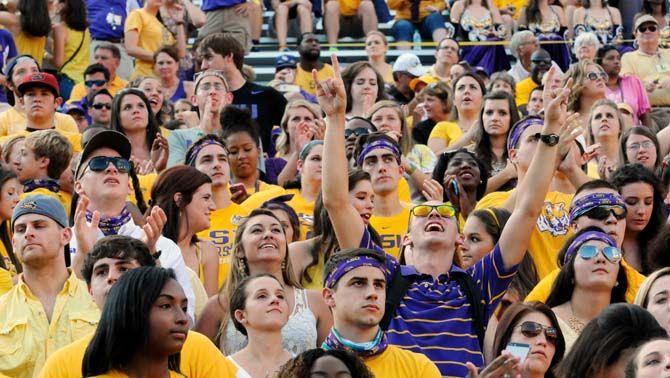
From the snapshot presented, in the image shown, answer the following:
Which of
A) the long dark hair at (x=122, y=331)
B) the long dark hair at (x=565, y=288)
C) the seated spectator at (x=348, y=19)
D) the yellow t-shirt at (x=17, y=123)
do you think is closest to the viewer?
the long dark hair at (x=122, y=331)

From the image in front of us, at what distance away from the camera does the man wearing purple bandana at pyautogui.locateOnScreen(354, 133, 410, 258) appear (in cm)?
970

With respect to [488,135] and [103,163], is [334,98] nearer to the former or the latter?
[103,163]

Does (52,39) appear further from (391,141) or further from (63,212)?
(63,212)

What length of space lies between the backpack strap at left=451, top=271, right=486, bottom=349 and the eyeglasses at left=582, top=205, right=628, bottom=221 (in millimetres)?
1445

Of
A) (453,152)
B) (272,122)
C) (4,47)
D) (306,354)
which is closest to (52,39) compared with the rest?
(4,47)

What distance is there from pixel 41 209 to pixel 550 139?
268 cm

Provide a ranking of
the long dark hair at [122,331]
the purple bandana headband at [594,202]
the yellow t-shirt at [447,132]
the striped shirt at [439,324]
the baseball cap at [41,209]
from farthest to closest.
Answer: the yellow t-shirt at [447,132]
the purple bandana headband at [594,202]
the baseball cap at [41,209]
the striped shirt at [439,324]
the long dark hair at [122,331]

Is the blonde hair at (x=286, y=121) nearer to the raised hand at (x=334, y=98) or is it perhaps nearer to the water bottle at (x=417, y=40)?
the raised hand at (x=334, y=98)

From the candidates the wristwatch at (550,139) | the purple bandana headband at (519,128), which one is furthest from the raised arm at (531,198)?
the purple bandana headband at (519,128)

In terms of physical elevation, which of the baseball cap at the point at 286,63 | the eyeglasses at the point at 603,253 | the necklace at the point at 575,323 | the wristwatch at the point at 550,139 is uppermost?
the wristwatch at the point at 550,139

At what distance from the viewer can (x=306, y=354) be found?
6.73 metres

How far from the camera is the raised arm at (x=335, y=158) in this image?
8211 millimetres

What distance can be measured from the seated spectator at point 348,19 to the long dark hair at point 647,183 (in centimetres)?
802

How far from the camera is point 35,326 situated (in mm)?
7859
